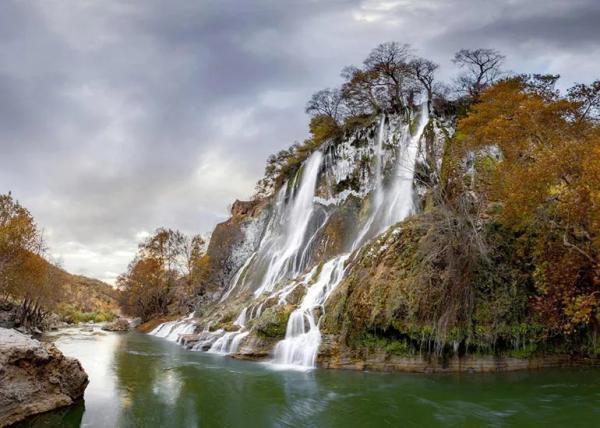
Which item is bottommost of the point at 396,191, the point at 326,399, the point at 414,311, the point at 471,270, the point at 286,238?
the point at 326,399

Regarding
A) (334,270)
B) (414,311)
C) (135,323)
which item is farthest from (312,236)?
(135,323)

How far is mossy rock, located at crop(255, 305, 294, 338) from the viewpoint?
59.6 feet

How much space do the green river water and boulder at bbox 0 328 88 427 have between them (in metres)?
0.32

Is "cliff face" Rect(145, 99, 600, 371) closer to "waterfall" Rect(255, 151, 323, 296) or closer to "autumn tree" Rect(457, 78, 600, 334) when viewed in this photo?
"autumn tree" Rect(457, 78, 600, 334)

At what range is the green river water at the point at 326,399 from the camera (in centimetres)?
951

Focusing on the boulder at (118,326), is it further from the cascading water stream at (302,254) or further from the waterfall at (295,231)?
the waterfall at (295,231)

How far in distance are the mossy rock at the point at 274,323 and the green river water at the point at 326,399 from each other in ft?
7.47

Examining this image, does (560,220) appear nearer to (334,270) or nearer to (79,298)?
(334,270)

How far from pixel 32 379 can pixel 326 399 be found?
707 centimetres

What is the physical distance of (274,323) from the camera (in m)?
18.3

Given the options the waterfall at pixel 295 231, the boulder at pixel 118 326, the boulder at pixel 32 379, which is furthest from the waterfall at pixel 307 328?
the boulder at pixel 118 326

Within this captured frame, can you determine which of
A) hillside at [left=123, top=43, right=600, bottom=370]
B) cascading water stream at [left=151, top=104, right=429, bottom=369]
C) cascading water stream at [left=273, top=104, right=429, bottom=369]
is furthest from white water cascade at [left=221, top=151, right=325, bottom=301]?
cascading water stream at [left=273, top=104, right=429, bottom=369]

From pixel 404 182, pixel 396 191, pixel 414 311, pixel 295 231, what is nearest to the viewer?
pixel 414 311

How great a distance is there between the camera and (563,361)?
15.2m
